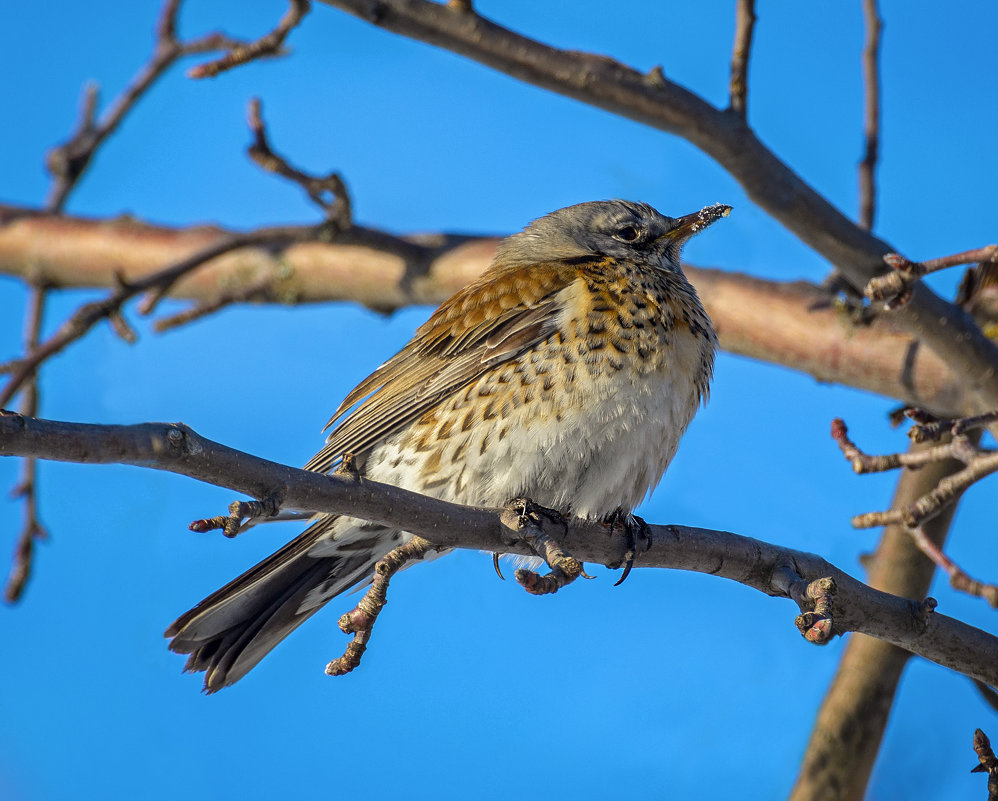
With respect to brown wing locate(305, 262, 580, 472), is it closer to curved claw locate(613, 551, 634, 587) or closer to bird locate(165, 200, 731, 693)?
bird locate(165, 200, 731, 693)

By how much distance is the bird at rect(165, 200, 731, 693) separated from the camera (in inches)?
140

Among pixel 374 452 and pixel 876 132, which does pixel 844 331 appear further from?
pixel 374 452

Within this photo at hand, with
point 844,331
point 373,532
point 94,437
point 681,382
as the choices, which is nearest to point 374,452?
point 373,532

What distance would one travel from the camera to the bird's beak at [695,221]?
4379mm

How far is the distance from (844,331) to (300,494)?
128 inches

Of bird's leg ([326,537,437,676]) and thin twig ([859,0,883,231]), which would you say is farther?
thin twig ([859,0,883,231])

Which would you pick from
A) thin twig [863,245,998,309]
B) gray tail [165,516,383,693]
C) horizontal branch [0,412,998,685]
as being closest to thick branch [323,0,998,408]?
thin twig [863,245,998,309]

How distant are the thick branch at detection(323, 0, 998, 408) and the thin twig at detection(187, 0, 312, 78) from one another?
0.45 m

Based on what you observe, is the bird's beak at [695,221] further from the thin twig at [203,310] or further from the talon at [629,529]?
the thin twig at [203,310]

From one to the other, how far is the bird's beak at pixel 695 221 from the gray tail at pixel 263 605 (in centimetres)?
186

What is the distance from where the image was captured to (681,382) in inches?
148

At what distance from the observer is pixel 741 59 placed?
3.87 meters

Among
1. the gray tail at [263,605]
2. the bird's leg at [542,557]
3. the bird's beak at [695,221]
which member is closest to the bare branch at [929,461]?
the bird's leg at [542,557]

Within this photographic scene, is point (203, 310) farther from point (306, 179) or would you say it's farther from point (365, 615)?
point (365, 615)
